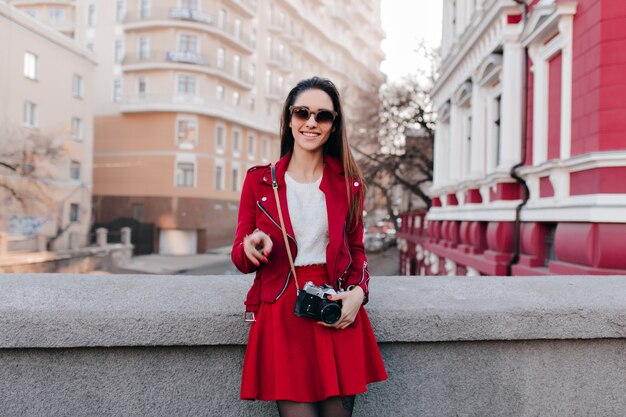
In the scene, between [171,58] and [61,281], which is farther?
[171,58]

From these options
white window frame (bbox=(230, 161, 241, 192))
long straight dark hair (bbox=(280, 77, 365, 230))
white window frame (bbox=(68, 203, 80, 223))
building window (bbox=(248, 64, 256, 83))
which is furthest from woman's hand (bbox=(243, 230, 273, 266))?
building window (bbox=(248, 64, 256, 83))

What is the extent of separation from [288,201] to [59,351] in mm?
1281

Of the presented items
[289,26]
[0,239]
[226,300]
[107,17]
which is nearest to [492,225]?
[226,300]

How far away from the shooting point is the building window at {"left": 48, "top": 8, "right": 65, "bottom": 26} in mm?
33684

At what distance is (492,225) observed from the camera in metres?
10.1

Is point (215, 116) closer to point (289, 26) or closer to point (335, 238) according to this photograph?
point (289, 26)

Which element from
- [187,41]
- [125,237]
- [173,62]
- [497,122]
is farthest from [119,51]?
[497,122]

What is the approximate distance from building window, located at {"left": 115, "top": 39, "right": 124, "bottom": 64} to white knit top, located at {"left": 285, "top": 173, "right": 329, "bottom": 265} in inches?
1708

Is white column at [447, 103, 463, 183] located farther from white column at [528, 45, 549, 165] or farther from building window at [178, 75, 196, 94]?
building window at [178, 75, 196, 94]

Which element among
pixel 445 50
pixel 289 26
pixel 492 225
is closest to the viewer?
pixel 492 225

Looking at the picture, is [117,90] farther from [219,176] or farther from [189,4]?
[219,176]

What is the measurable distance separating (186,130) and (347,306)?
40.8 m

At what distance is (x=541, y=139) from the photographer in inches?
330

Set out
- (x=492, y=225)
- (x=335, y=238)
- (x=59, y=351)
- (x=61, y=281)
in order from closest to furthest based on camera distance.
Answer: (x=335, y=238)
(x=59, y=351)
(x=61, y=281)
(x=492, y=225)
